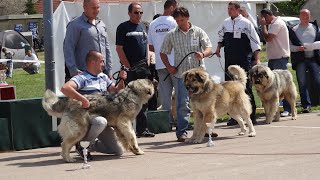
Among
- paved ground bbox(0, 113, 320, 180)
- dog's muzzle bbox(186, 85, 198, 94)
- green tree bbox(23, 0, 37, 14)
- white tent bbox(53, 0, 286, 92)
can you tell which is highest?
green tree bbox(23, 0, 37, 14)

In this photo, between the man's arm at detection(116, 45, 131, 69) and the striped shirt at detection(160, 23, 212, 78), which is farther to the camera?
the man's arm at detection(116, 45, 131, 69)

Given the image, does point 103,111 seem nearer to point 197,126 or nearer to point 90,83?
point 90,83

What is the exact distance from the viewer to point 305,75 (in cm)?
1444

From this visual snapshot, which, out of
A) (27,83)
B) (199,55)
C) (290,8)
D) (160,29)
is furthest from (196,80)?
(290,8)

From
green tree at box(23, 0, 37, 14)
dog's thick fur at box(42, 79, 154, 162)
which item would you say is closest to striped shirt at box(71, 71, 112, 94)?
dog's thick fur at box(42, 79, 154, 162)

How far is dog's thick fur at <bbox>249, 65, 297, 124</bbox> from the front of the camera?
1216cm

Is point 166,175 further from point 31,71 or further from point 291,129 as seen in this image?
point 31,71

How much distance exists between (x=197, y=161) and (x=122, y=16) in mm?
9066

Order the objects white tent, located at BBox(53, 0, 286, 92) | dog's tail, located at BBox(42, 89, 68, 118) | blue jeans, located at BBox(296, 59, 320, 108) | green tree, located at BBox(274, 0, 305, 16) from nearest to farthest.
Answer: dog's tail, located at BBox(42, 89, 68, 118)
blue jeans, located at BBox(296, 59, 320, 108)
white tent, located at BBox(53, 0, 286, 92)
green tree, located at BBox(274, 0, 305, 16)

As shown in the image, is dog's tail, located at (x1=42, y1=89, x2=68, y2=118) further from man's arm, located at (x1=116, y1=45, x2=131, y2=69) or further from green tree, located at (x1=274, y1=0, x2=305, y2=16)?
green tree, located at (x1=274, y1=0, x2=305, y2=16)

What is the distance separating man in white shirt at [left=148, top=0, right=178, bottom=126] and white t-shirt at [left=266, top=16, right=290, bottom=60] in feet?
7.69

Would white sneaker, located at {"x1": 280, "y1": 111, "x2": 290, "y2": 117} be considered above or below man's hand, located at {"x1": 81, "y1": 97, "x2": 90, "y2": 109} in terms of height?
below

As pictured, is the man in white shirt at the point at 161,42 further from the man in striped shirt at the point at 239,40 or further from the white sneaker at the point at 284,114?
the white sneaker at the point at 284,114

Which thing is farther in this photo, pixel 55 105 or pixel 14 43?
pixel 14 43
